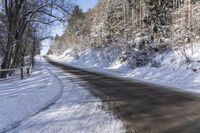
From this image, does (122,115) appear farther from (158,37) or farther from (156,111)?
(158,37)

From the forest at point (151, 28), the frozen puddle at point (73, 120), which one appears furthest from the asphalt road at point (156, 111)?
the forest at point (151, 28)

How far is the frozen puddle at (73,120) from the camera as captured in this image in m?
7.67

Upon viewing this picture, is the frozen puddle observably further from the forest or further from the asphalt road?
the forest

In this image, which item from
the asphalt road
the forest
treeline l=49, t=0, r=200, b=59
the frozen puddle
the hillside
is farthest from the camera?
treeline l=49, t=0, r=200, b=59

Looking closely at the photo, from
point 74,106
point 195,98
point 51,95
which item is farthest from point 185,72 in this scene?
point 74,106

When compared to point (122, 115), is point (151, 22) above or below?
above

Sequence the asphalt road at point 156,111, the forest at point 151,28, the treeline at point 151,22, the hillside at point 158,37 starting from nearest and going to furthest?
1. the asphalt road at point 156,111
2. the hillside at point 158,37
3. the forest at point 151,28
4. the treeline at point 151,22

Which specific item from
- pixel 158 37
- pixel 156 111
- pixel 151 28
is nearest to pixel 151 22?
pixel 151 28

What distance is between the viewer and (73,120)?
8727 mm

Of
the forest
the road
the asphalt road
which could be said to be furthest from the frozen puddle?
the forest

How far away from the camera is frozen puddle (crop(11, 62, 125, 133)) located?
7.67 meters

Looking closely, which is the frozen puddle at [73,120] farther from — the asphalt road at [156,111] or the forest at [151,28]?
the forest at [151,28]

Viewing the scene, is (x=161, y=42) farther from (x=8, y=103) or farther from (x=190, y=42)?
(x=8, y=103)

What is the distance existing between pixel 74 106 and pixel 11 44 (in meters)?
18.3
